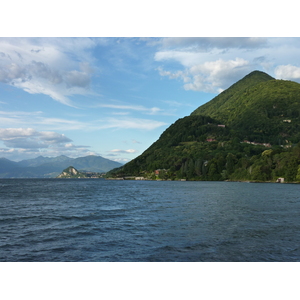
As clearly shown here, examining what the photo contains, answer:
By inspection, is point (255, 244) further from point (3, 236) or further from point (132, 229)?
point (3, 236)

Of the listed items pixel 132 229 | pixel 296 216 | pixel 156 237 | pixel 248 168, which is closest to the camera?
pixel 156 237

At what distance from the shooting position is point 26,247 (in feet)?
72.8

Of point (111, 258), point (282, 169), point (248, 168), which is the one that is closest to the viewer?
point (111, 258)

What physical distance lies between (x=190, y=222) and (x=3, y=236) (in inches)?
774

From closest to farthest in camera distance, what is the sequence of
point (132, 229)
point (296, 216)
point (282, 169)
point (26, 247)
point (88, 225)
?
point (26, 247) → point (132, 229) → point (88, 225) → point (296, 216) → point (282, 169)
